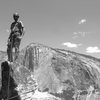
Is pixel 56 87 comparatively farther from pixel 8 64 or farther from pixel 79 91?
pixel 8 64

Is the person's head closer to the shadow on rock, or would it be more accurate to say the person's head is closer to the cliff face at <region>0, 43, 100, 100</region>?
the shadow on rock

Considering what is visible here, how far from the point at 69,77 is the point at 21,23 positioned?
225 feet

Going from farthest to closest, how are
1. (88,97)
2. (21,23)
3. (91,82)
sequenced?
(91,82), (88,97), (21,23)

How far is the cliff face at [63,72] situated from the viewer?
70.5 m

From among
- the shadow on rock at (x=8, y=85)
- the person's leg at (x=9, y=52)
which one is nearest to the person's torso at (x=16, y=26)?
the person's leg at (x=9, y=52)

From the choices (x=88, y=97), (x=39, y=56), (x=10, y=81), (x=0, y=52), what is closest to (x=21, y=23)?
(x=10, y=81)

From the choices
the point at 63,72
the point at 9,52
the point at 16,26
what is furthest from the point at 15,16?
the point at 63,72

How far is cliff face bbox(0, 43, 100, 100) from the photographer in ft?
231

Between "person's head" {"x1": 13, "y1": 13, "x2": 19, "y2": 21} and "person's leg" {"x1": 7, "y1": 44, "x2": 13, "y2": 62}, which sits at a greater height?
"person's head" {"x1": 13, "y1": 13, "x2": 19, "y2": 21}

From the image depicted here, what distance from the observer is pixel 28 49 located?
87.2m

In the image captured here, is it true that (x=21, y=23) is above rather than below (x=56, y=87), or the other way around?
above

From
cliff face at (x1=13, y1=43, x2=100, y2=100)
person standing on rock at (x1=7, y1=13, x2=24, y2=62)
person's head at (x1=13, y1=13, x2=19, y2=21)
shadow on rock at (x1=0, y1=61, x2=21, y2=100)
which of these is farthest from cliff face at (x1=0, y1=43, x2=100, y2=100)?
shadow on rock at (x1=0, y1=61, x2=21, y2=100)

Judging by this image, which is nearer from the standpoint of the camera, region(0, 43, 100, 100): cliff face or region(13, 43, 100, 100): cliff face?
region(0, 43, 100, 100): cliff face

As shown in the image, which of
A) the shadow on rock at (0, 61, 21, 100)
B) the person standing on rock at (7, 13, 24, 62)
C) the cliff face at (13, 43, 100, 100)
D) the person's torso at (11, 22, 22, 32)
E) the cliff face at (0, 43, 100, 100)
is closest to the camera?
the shadow on rock at (0, 61, 21, 100)
